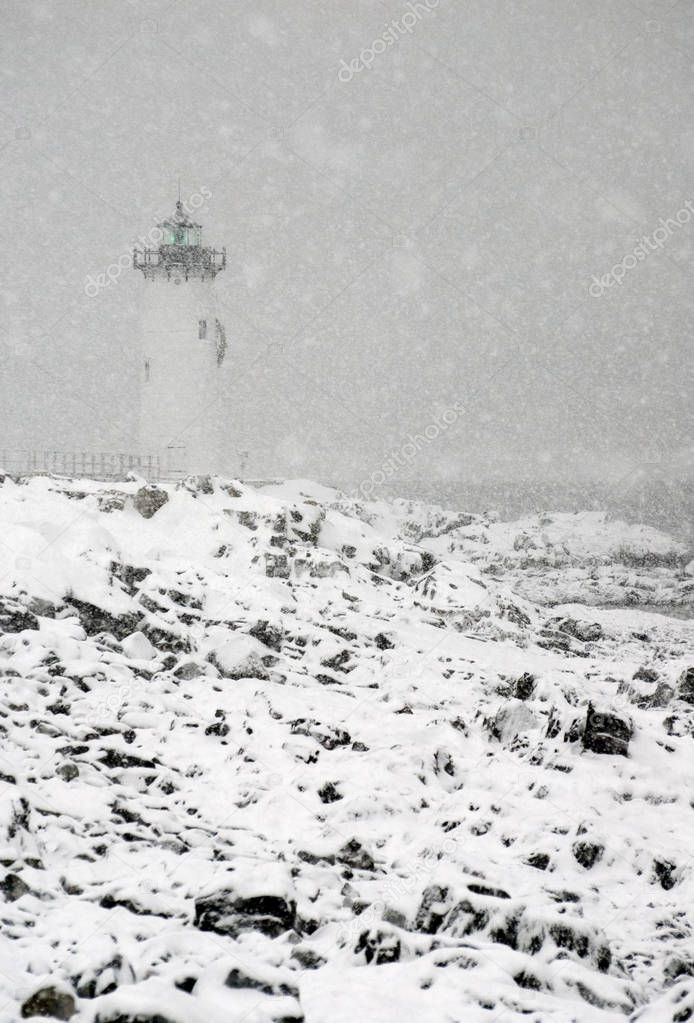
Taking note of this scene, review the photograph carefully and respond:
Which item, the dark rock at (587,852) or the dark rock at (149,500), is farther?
the dark rock at (149,500)

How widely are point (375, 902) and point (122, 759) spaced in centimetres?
447

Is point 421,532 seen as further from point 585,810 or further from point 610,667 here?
point 585,810

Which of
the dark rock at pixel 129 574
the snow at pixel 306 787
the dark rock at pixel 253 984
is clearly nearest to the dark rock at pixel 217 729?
the snow at pixel 306 787

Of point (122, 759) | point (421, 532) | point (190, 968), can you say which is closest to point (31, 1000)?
point (190, 968)

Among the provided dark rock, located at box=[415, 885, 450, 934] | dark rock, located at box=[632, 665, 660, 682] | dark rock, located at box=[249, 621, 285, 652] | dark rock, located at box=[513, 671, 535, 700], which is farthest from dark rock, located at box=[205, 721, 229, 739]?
dark rock, located at box=[632, 665, 660, 682]

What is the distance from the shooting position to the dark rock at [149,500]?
23875mm

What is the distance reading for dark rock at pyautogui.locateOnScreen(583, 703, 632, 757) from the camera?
12828mm

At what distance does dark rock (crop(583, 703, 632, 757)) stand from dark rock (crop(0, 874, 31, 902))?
279 inches

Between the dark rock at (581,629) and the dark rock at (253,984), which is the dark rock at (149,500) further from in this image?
the dark rock at (253,984)

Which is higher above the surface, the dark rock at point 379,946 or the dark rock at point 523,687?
the dark rock at point 523,687

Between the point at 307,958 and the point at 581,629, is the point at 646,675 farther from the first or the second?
the point at 307,958

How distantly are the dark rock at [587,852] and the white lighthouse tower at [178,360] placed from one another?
32289 mm

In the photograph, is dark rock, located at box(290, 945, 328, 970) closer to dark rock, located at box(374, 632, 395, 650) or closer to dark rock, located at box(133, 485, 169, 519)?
dark rock, located at box(374, 632, 395, 650)

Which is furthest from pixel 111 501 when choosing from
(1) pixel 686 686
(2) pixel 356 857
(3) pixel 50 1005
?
(3) pixel 50 1005
